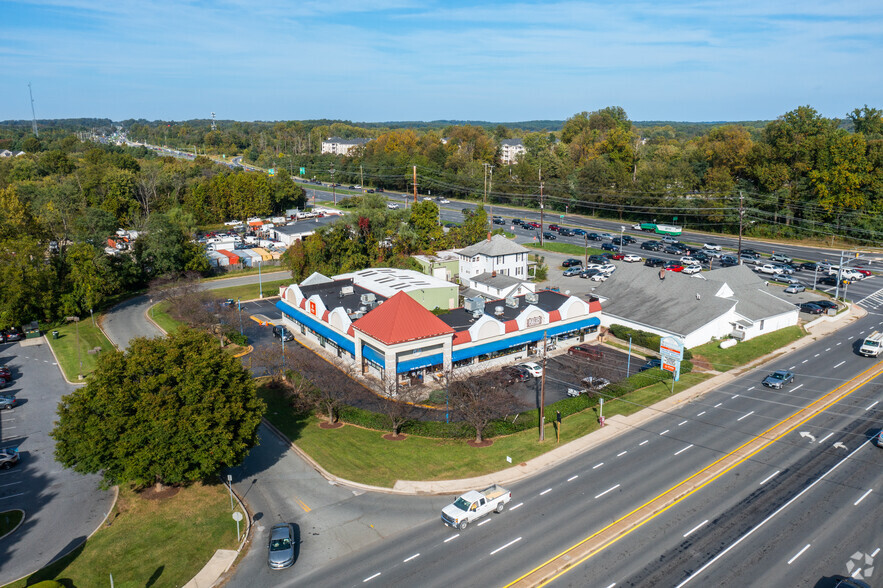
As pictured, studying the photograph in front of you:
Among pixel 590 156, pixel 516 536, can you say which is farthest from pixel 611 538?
pixel 590 156

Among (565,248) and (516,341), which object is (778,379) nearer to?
(516,341)

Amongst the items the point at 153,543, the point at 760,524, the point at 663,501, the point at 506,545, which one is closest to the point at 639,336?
the point at 663,501

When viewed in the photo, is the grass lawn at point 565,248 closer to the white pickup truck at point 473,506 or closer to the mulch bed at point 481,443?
the mulch bed at point 481,443

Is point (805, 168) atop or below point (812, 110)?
below

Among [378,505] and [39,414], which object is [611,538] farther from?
[39,414]

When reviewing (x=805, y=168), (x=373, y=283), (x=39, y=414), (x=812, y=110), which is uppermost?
(x=812, y=110)

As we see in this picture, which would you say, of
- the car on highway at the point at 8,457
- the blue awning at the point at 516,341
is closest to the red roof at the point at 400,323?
the blue awning at the point at 516,341

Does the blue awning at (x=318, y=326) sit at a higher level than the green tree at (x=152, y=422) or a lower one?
lower

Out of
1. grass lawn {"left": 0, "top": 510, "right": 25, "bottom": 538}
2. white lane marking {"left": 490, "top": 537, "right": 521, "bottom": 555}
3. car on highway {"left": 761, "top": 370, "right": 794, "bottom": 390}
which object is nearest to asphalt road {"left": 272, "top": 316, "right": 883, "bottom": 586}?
white lane marking {"left": 490, "top": 537, "right": 521, "bottom": 555}
